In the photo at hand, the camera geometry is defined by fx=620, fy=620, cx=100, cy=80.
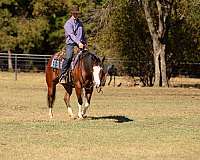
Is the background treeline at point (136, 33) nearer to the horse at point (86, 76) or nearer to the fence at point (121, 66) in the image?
the fence at point (121, 66)

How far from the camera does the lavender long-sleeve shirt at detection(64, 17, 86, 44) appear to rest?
16000mm

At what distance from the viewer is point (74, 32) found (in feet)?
52.9

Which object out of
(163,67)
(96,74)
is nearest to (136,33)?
(163,67)

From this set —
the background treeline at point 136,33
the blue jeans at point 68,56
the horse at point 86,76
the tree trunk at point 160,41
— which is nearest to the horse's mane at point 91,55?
the horse at point 86,76

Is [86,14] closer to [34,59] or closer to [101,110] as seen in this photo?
[34,59]

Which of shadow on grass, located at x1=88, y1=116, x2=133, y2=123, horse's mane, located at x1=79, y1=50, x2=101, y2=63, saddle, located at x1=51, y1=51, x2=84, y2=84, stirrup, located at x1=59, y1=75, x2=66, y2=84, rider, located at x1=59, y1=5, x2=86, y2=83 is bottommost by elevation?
shadow on grass, located at x1=88, y1=116, x2=133, y2=123

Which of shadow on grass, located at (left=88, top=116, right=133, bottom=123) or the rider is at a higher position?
the rider

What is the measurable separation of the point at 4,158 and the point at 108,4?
26008 mm

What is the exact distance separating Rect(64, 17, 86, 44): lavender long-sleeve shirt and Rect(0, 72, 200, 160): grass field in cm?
208

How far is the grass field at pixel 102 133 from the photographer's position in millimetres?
11016

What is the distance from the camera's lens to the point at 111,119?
1662 cm

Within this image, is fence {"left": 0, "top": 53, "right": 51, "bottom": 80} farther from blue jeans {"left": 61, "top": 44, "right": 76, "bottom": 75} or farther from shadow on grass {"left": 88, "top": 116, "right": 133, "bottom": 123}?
blue jeans {"left": 61, "top": 44, "right": 76, "bottom": 75}

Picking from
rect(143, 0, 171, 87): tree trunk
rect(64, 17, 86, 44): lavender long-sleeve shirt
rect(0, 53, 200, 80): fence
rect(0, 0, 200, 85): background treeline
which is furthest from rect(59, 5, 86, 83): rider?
rect(143, 0, 171, 87): tree trunk

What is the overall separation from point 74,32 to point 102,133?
3566 millimetres
